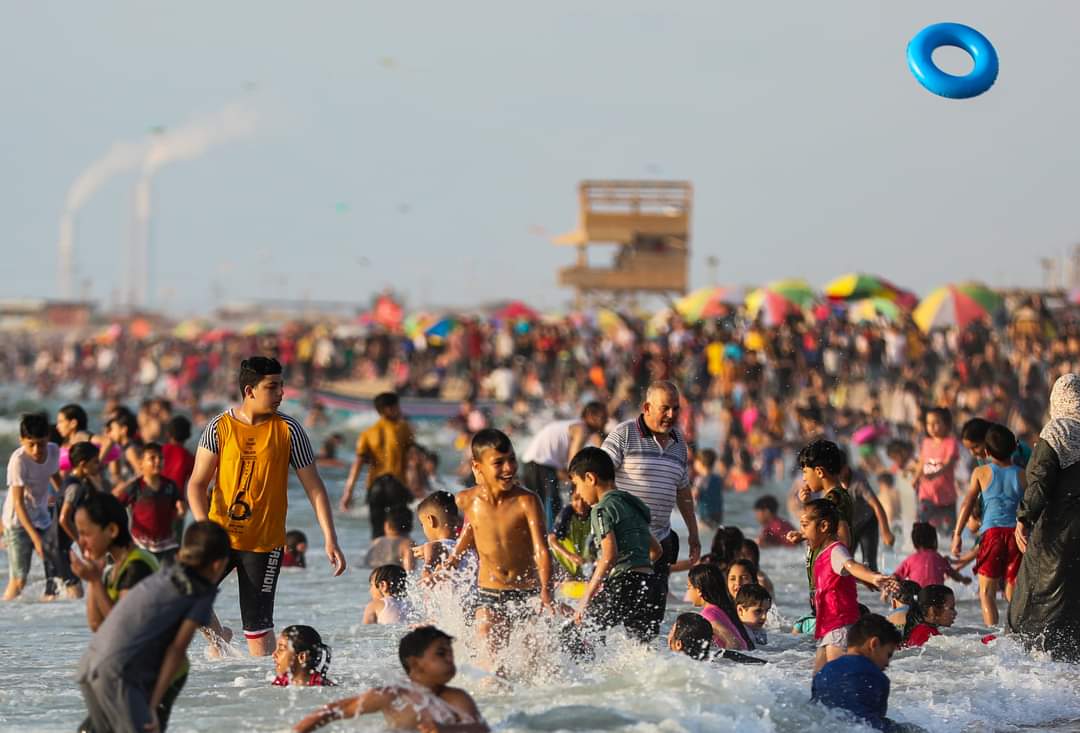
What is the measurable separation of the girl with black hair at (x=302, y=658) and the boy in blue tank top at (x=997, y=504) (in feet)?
13.2

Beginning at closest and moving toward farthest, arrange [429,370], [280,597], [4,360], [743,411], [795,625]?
[795,625] < [280,597] < [743,411] < [429,370] < [4,360]

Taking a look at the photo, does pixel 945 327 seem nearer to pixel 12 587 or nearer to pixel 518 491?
pixel 12 587

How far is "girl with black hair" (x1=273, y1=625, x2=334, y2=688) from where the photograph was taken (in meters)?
7.36

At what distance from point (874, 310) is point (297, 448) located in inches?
833

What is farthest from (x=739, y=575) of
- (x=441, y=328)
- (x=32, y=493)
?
(x=441, y=328)

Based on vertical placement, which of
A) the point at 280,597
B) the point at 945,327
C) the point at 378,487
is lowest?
the point at 280,597

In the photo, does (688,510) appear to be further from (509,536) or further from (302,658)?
(302,658)

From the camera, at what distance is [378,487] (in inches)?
488

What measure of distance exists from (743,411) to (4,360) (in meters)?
54.2

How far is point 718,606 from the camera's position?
29.7 feet

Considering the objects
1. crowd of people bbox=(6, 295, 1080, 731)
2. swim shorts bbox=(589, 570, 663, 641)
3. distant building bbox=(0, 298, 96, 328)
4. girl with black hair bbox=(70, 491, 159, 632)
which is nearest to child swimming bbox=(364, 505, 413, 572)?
crowd of people bbox=(6, 295, 1080, 731)

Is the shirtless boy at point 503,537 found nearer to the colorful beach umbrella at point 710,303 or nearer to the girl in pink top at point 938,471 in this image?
the girl in pink top at point 938,471

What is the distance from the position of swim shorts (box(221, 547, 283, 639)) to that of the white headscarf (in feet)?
12.6

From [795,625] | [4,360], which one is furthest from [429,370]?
[4,360]
